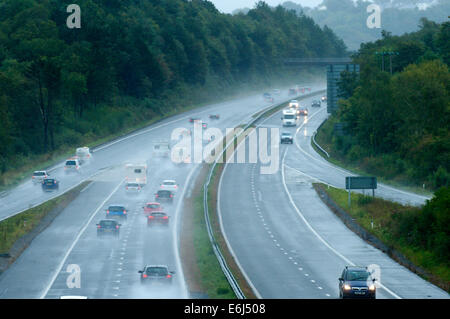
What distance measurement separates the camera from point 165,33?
165250mm

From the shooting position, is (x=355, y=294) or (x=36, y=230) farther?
(x=36, y=230)

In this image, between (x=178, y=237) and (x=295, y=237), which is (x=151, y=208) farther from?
(x=295, y=237)

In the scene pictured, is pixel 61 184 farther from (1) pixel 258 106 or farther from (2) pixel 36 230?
(1) pixel 258 106

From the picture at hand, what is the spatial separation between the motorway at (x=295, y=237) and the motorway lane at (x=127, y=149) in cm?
1330

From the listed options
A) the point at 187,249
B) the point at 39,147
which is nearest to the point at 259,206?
the point at 187,249

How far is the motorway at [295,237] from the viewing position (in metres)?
35.7

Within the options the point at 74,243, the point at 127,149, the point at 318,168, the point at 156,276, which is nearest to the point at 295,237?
the point at 74,243

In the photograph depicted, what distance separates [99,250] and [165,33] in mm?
124288

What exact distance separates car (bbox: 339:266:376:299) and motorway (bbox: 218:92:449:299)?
2150mm

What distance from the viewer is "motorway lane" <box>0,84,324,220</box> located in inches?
2469

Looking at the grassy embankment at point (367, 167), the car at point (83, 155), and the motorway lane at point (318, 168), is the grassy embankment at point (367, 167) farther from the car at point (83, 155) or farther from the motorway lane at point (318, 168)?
the car at point (83, 155)

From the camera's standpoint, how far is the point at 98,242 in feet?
158

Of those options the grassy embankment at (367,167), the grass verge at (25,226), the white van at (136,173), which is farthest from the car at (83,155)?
the grassy embankment at (367,167)

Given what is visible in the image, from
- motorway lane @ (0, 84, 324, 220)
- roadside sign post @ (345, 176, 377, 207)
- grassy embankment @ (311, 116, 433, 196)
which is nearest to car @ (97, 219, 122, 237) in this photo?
motorway lane @ (0, 84, 324, 220)
